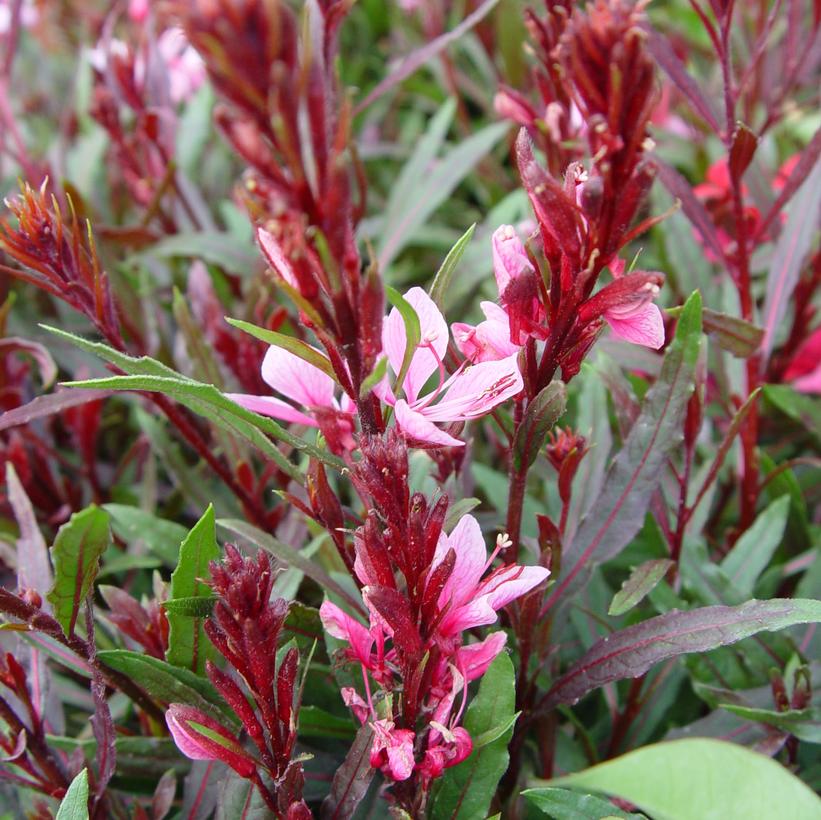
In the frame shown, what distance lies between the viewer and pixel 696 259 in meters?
1.52

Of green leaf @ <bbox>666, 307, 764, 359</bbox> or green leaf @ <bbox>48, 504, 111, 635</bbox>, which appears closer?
green leaf @ <bbox>48, 504, 111, 635</bbox>

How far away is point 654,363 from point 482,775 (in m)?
0.59

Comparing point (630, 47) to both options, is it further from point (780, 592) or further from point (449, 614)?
point (780, 592)

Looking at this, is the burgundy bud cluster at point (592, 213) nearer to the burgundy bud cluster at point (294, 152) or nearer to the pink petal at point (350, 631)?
the burgundy bud cluster at point (294, 152)

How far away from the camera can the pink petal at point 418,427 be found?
66 centimetres

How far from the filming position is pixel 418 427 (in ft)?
A: 2.18

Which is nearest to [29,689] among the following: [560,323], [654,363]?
[560,323]

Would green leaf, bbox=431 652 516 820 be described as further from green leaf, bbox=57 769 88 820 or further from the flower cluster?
green leaf, bbox=57 769 88 820

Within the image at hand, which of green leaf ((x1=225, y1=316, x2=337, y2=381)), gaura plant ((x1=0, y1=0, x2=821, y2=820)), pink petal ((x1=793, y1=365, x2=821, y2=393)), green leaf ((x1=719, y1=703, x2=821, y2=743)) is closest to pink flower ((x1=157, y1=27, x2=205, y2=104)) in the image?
gaura plant ((x1=0, y1=0, x2=821, y2=820))

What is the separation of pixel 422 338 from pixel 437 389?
5cm

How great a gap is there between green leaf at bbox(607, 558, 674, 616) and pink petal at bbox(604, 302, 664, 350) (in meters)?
0.29

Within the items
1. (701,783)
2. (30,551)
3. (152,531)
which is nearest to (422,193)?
(152,531)

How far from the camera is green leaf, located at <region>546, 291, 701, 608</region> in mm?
891

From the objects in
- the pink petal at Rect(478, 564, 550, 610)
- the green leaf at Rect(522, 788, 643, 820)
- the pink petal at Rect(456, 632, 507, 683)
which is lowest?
the green leaf at Rect(522, 788, 643, 820)
